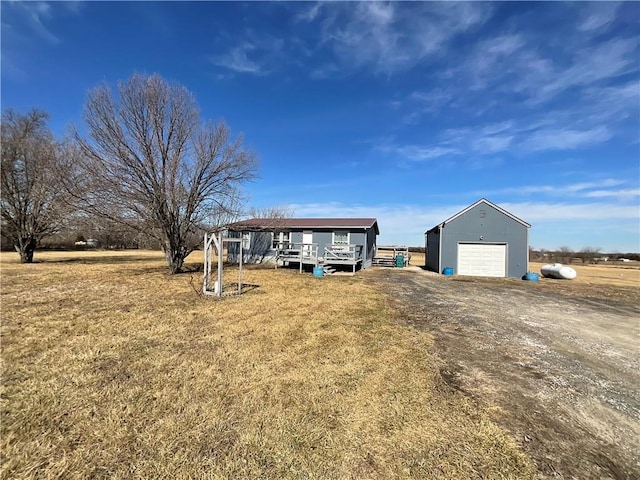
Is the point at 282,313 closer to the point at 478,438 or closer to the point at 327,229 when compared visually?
the point at 478,438

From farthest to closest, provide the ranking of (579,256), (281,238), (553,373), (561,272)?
(579,256)
(281,238)
(561,272)
(553,373)

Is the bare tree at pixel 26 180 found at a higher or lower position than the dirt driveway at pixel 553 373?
higher

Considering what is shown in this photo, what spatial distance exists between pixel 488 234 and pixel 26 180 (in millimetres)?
30747

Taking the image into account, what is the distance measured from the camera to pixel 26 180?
19.4 m

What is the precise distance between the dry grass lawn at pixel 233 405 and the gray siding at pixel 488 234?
47.7 feet

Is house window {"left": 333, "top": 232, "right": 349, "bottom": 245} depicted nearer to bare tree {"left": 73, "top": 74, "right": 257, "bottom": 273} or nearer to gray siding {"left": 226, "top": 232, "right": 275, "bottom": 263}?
gray siding {"left": 226, "top": 232, "right": 275, "bottom": 263}

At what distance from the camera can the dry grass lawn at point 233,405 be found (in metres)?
2.35

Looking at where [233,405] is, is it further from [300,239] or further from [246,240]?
[246,240]

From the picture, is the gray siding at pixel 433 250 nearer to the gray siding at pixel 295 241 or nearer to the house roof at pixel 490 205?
the house roof at pixel 490 205

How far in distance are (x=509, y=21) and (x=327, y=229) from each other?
13983mm

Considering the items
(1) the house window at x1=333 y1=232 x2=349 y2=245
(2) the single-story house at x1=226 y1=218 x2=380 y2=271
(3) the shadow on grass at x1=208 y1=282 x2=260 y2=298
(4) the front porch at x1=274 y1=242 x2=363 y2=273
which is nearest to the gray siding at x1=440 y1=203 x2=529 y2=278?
(2) the single-story house at x1=226 y1=218 x2=380 y2=271

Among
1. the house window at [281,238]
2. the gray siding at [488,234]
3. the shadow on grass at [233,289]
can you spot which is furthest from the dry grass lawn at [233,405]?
the house window at [281,238]

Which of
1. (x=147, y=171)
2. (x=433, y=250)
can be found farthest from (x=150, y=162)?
(x=433, y=250)

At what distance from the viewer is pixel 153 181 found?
1323 centimetres
